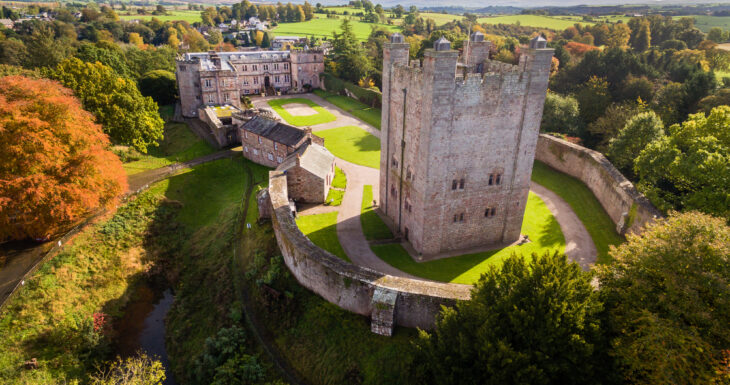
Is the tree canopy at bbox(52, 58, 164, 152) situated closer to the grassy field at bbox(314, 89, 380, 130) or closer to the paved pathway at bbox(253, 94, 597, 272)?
the paved pathway at bbox(253, 94, 597, 272)

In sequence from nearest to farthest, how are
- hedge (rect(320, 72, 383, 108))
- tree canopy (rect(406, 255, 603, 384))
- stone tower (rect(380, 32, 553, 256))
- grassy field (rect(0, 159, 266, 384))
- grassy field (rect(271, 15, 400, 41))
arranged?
tree canopy (rect(406, 255, 603, 384)) < grassy field (rect(0, 159, 266, 384)) < stone tower (rect(380, 32, 553, 256)) < hedge (rect(320, 72, 383, 108)) < grassy field (rect(271, 15, 400, 41))

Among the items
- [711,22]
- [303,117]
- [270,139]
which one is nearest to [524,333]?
[270,139]

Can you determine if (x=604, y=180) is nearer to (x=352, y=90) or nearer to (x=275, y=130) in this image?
(x=275, y=130)

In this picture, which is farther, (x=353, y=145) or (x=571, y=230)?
(x=353, y=145)

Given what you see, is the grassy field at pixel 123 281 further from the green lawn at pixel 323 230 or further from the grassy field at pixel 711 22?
the grassy field at pixel 711 22

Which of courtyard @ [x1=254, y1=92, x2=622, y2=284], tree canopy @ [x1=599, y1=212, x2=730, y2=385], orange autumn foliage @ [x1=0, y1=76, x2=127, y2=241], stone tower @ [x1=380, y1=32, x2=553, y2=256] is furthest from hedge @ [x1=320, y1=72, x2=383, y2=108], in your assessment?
tree canopy @ [x1=599, y1=212, x2=730, y2=385]

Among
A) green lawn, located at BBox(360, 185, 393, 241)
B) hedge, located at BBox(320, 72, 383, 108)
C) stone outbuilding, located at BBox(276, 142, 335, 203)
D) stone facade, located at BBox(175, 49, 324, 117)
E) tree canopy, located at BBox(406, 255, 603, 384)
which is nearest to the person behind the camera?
tree canopy, located at BBox(406, 255, 603, 384)
